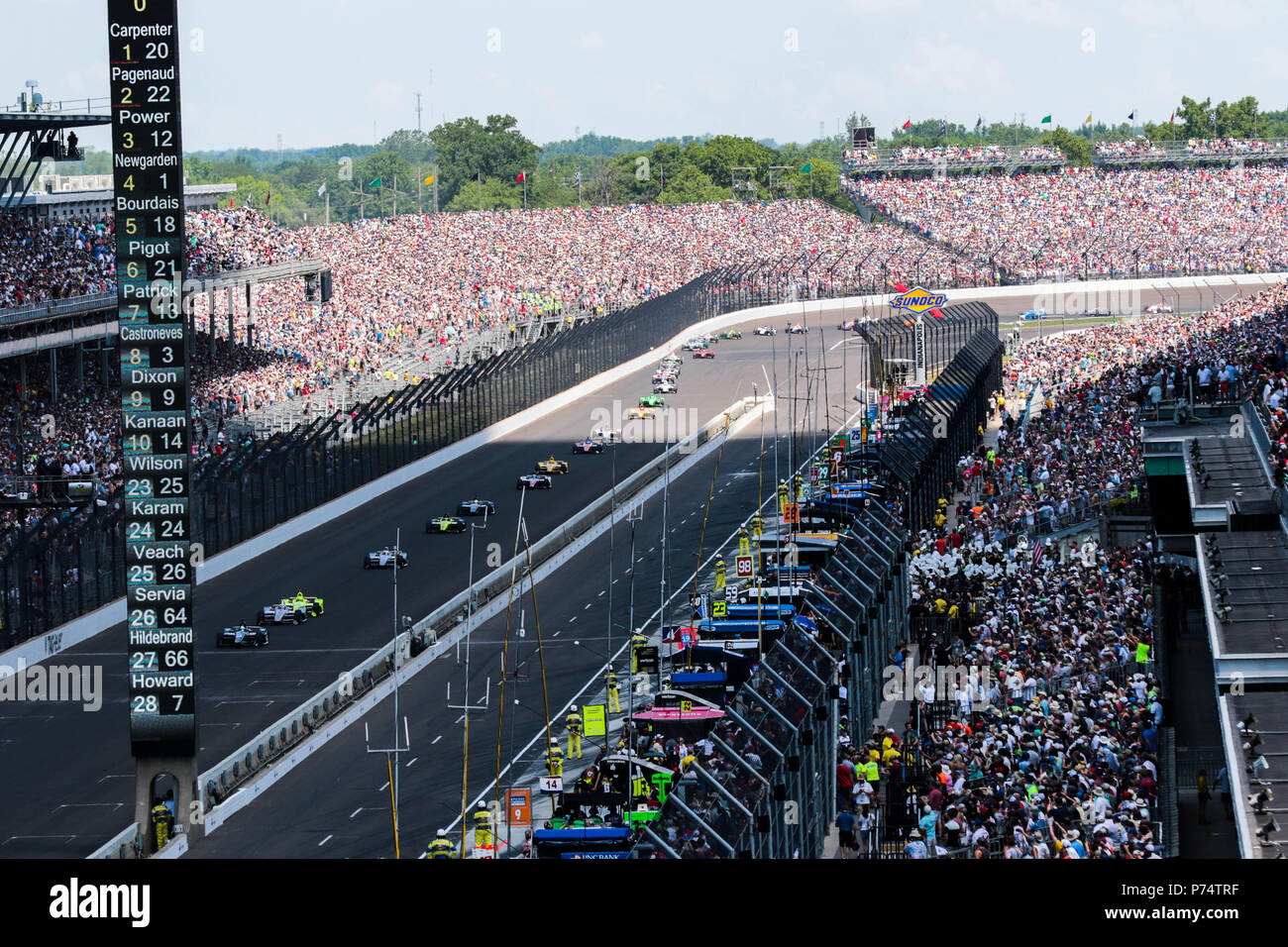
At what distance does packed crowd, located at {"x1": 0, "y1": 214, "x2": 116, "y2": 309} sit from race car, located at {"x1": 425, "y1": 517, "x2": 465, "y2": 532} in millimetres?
16385

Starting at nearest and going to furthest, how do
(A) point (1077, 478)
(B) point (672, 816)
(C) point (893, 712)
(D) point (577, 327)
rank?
(B) point (672, 816) < (C) point (893, 712) < (A) point (1077, 478) < (D) point (577, 327)

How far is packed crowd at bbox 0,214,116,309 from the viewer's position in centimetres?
6794

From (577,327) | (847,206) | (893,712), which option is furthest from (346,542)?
(847,206)

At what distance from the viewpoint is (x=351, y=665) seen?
46125mm

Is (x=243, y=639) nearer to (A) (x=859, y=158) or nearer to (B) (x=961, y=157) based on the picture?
(B) (x=961, y=157)

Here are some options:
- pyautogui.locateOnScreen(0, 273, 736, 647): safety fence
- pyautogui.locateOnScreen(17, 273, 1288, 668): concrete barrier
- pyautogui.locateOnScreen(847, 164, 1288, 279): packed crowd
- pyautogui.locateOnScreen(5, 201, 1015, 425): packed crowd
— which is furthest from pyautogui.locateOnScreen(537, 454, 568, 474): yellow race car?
pyautogui.locateOnScreen(847, 164, 1288, 279): packed crowd

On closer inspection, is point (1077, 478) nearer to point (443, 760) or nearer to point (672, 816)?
point (443, 760)

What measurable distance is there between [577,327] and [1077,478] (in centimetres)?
4935

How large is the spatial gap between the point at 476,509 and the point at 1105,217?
10044 cm

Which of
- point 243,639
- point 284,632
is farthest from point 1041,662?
point 284,632

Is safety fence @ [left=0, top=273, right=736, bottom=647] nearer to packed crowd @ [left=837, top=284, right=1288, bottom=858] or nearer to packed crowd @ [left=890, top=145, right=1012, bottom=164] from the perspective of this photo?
packed crowd @ [left=837, top=284, right=1288, bottom=858]
